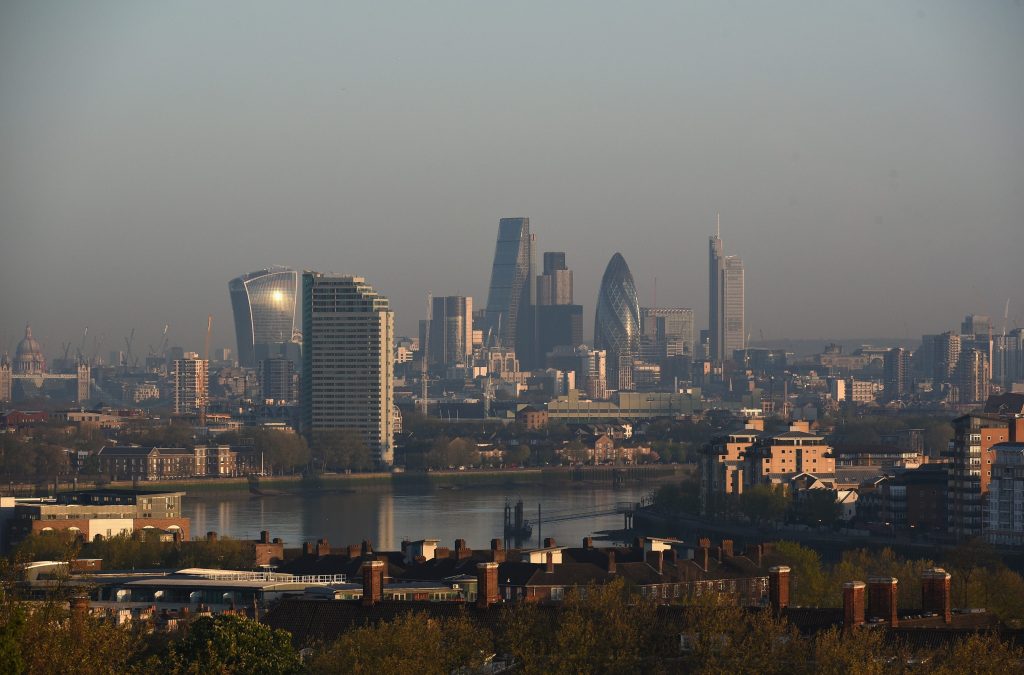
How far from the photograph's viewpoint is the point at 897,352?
412ft

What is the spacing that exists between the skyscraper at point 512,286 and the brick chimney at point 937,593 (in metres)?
141

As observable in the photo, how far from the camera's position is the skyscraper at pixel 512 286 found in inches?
6156

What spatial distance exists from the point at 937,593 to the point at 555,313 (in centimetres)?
14123

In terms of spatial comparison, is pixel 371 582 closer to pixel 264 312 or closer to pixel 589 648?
pixel 589 648

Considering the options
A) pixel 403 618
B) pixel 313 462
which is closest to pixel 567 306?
pixel 313 462

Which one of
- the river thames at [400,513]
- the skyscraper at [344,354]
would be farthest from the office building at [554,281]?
the river thames at [400,513]

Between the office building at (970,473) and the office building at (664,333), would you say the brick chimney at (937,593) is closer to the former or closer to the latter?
the office building at (970,473)

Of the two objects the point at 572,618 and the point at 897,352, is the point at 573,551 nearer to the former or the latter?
the point at 572,618

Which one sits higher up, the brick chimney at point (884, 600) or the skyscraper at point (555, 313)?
the skyscraper at point (555, 313)

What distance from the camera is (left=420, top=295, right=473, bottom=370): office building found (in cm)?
15350

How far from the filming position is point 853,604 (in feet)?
41.9

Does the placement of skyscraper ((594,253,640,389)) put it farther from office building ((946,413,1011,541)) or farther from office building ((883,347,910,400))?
office building ((946,413,1011,541))

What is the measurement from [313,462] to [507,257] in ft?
304

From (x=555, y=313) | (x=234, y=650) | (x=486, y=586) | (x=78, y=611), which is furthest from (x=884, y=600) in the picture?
(x=555, y=313)
